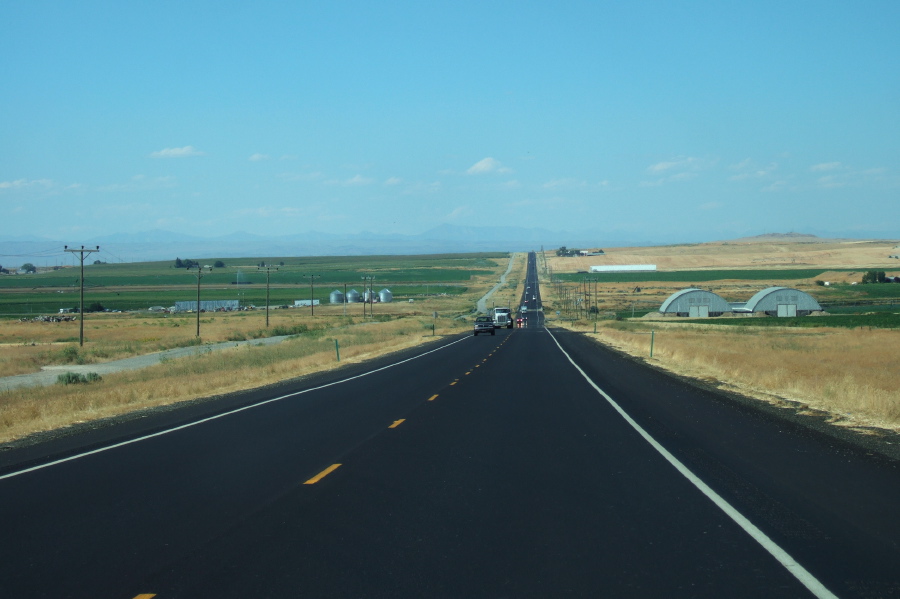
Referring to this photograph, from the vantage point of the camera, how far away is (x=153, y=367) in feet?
132

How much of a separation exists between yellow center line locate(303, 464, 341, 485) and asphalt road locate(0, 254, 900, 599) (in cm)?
6

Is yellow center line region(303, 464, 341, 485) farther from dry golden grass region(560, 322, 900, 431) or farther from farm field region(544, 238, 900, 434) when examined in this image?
dry golden grass region(560, 322, 900, 431)

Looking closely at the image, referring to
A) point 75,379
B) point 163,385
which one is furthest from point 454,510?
point 75,379

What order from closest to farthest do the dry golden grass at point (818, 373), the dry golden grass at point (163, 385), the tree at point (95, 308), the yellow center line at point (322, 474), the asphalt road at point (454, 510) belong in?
the asphalt road at point (454, 510) < the yellow center line at point (322, 474) < the dry golden grass at point (818, 373) < the dry golden grass at point (163, 385) < the tree at point (95, 308)

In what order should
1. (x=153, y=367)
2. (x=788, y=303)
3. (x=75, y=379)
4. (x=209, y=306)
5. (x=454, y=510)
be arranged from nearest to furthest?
(x=454, y=510)
(x=75, y=379)
(x=153, y=367)
(x=788, y=303)
(x=209, y=306)

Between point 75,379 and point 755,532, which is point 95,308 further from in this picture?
point 755,532

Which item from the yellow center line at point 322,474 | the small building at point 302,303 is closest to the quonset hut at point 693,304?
the small building at point 302,303

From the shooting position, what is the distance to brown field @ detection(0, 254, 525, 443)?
20156 millimetres

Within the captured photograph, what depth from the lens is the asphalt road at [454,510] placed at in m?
6.47

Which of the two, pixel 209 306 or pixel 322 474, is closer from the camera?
pixel 322 474

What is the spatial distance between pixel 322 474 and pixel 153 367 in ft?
104

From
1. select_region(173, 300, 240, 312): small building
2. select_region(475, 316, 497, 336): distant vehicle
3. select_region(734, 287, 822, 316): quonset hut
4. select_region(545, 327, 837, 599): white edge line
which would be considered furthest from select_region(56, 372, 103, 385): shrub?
select_region(173, 300, 240, 312): small building

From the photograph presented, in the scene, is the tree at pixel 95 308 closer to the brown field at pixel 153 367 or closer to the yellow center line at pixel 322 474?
the brown field at pixel 153 367

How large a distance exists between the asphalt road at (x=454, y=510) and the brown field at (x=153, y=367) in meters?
4.01
